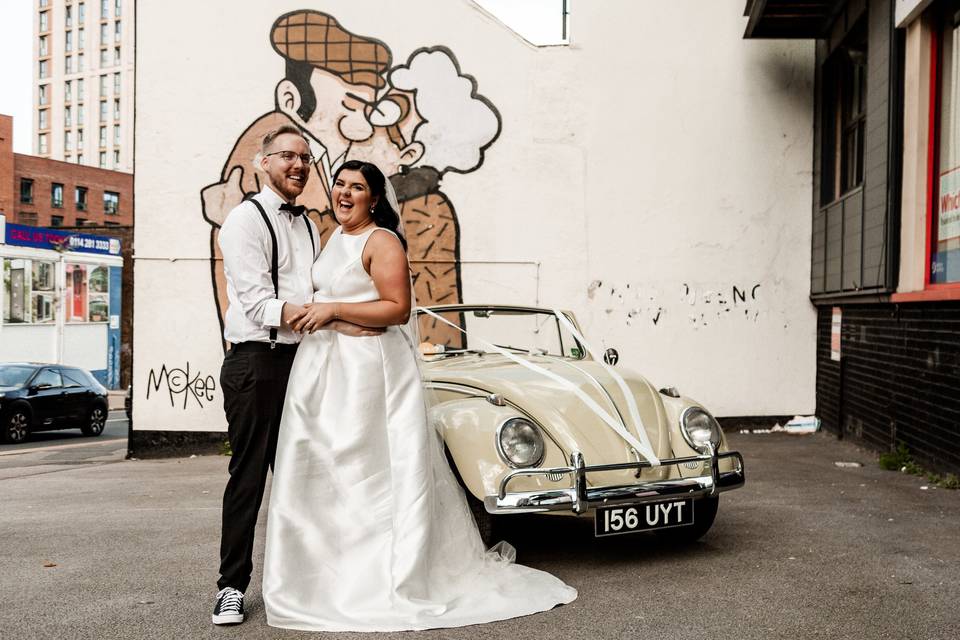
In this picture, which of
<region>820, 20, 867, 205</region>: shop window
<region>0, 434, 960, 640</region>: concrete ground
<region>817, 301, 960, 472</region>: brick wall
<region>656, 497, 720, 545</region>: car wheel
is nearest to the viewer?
<region>0, 434, 960, 640</region>: concrete ground

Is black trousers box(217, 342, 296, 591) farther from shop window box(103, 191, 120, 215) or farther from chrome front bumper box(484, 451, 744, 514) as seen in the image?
shop window box(103, 191, 120, 215)

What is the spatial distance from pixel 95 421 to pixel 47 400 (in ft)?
4.04

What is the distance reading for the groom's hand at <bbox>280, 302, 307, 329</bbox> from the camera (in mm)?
3604

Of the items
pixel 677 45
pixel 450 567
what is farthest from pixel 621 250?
pixel 450 567

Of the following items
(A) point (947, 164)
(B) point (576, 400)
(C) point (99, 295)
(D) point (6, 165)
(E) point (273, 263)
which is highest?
(D) point (6, 165)

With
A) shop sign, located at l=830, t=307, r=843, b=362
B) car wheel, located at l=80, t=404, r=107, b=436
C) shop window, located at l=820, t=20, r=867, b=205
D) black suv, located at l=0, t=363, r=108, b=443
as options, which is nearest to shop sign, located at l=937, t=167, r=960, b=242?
shop window, located at l=820, t=20, r=867, b=205

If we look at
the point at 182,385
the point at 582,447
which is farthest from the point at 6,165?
the point at 582,447

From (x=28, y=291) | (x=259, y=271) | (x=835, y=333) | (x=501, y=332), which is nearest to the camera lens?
(x=259, y=271)

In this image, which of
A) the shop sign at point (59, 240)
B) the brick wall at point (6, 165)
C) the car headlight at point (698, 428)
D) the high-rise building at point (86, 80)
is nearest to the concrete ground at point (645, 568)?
the car headlight at point (698, 428)

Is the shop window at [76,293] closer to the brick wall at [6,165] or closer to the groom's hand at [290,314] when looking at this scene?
the brick wall at [6,165]

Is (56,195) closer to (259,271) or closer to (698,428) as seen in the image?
(259,271)

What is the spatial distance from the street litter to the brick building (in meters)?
46.0

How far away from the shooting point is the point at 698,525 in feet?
15.8

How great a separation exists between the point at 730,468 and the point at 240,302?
2.60 metres
